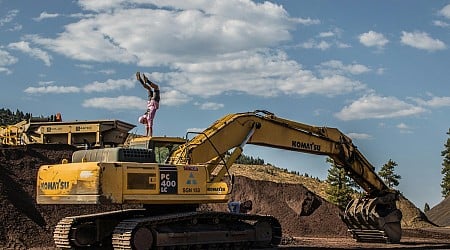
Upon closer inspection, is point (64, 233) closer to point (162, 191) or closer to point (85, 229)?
point (85, 229)

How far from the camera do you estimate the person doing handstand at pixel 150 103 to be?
57.4ft

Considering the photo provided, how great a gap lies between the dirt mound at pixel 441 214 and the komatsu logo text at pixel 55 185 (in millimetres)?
38890

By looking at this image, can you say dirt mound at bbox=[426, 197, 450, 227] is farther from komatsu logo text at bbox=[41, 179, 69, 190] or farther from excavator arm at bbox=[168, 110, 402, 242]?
komatsu logo text at bbox=[41, 179, 69, 190]

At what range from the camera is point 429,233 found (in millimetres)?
29984

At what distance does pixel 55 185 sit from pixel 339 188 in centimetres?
3311

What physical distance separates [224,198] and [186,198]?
1.05 meters

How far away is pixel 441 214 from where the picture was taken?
52969 millimetres

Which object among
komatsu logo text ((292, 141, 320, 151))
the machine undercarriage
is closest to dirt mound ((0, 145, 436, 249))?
A: the machine undercarriage

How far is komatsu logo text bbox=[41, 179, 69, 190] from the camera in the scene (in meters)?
16.0

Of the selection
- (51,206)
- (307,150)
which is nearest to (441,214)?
(307,150)

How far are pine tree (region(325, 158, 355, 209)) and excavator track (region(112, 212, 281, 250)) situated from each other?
2828cm

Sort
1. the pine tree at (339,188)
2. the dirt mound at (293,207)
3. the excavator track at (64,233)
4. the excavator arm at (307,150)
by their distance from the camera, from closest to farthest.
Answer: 1. the excavator track at (64,233)
2. the excavator arm at (307,150)
3. the dirt mound at (293,207)
4. the pine tree at (339,188)

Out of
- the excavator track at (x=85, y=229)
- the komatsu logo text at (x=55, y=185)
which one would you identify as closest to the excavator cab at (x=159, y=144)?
the excavator track at (x=85, y=229)

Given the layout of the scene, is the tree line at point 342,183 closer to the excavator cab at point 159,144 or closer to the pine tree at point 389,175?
the pine tree at point 389,175
